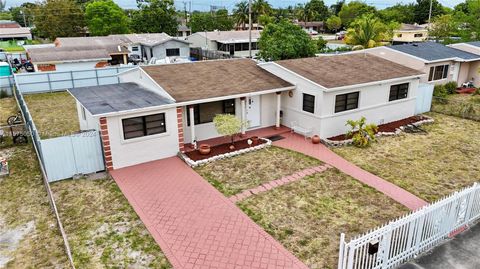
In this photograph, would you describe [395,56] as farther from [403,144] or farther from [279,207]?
[279,207]

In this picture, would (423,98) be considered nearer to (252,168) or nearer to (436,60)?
(436,60)

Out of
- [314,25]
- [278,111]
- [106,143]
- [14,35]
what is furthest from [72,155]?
[314,25]

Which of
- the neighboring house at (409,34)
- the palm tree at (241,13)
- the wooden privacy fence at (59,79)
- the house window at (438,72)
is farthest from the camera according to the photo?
the palm tree at (241,13)

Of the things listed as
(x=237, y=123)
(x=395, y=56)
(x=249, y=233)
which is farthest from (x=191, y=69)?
(x=395, y=56)

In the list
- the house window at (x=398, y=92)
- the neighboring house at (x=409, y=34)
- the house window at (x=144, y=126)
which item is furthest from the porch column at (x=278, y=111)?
the neighboring house at (x=409, y=34)

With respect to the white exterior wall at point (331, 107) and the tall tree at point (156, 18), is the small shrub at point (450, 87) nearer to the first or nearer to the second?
the white exterior wall at point (331, 107)

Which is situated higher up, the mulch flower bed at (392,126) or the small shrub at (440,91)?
the small shrub at (440,91)
